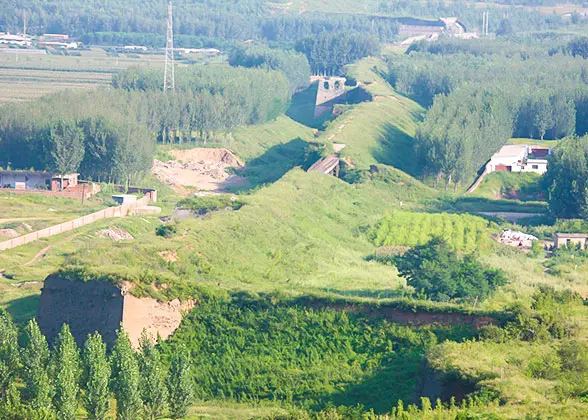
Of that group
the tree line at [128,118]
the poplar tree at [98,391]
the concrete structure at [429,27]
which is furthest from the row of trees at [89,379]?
the concrete structure at [429,27]

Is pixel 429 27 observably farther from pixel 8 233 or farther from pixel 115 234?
pixel 8 233

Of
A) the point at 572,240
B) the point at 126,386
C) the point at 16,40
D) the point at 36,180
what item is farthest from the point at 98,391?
the point at 16,40

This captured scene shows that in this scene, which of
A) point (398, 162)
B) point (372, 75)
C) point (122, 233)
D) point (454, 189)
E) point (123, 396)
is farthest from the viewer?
point (372, 75)

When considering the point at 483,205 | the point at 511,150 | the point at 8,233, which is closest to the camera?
the point at 8,233

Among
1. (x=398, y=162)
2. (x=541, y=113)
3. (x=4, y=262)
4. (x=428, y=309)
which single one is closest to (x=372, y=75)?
(x=541, y=113)

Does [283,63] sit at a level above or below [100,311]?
below

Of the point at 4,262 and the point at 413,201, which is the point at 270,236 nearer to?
the point at 4,262

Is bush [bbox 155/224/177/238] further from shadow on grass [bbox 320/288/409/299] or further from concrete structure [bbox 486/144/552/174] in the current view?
concrete structure [bbox 486/144/552/174]
